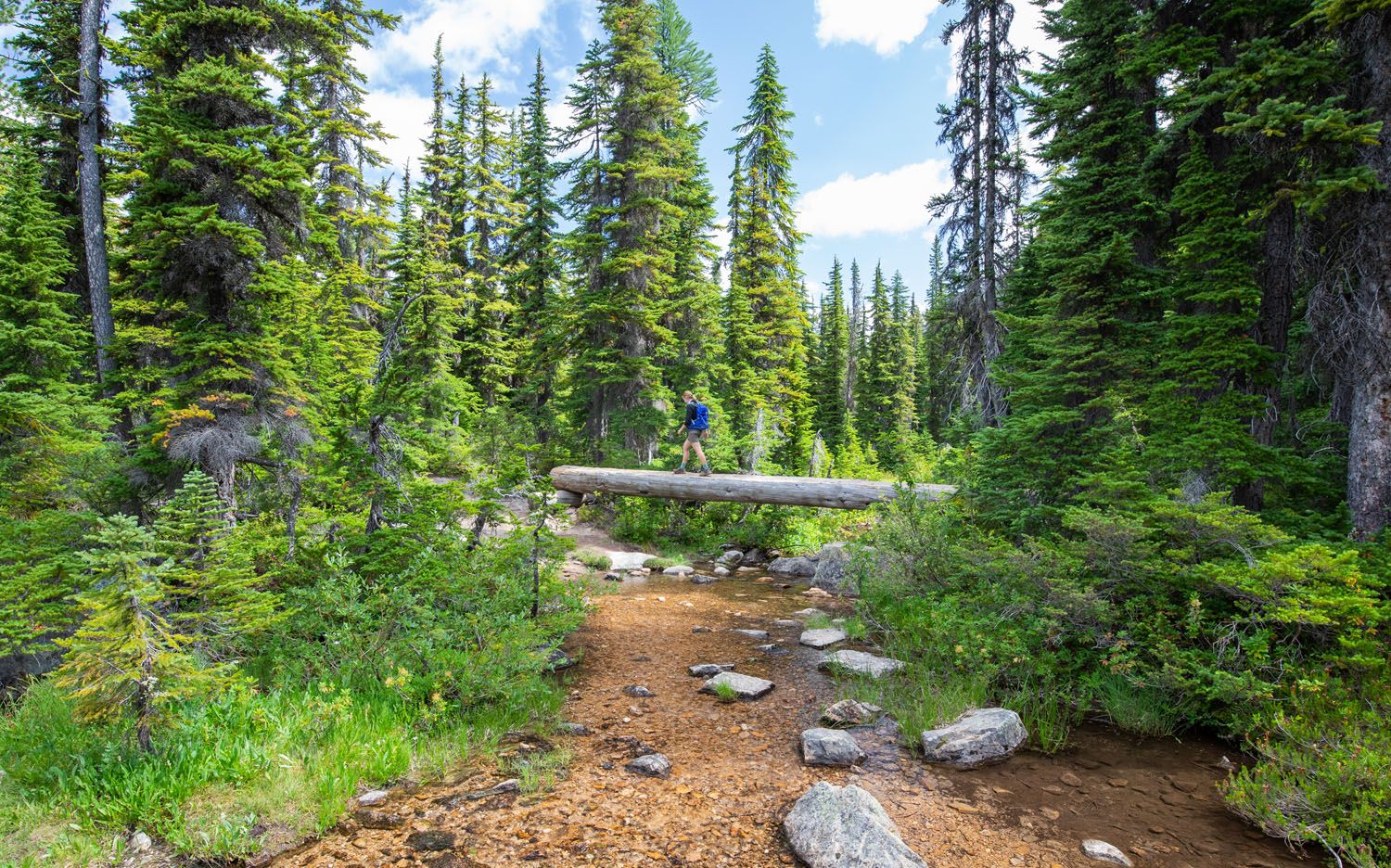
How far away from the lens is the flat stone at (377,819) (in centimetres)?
432

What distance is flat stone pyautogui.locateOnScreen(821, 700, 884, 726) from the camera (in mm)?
6168

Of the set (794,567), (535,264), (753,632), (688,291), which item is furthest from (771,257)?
(753,632)

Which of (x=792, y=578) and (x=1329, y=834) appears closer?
(x=1329, y=834)

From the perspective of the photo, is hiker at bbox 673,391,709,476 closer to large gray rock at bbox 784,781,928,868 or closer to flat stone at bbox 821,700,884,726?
flat stone at bbox 821,700,884,726

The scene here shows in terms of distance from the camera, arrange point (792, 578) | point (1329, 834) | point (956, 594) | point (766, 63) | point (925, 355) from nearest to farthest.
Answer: point (1329, 834) → point (956, 594) → point (792, 578) → point (766, 63) → point (925, 355)

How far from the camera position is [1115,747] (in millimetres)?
5637

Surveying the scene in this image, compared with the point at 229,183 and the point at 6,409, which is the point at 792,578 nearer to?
the point at 229,183

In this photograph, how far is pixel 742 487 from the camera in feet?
44.5

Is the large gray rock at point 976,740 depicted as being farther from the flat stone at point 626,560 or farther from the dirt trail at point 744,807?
the flat stone at point 626,560

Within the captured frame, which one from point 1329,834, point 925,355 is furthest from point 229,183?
point 925,355

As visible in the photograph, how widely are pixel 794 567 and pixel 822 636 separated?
5.52 meters

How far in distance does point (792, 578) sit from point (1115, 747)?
835cm

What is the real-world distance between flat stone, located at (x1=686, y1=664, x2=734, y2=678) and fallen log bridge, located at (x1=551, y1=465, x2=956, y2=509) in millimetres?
5319

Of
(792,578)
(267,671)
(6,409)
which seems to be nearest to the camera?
(267,671)
